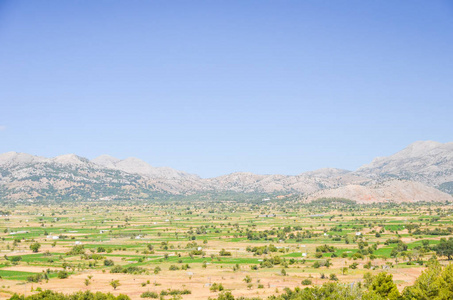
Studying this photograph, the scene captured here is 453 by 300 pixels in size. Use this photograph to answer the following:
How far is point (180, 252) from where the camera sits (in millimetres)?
102938

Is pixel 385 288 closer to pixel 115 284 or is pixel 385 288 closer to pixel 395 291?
pixel 395 291

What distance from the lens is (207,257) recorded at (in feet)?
313

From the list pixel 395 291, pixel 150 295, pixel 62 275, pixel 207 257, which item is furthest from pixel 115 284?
pixel 395 291

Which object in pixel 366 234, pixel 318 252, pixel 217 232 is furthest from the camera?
pixel 217 232

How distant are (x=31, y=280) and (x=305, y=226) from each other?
10005cm

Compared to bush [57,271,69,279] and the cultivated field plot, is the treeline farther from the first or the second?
bush [57,271,69,279]

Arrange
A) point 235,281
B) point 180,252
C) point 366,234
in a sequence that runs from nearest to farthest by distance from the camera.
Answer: point 235,281
point 180,252
point 366,234

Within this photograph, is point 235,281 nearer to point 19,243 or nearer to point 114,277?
point 114,277

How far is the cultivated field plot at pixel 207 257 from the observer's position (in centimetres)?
6756

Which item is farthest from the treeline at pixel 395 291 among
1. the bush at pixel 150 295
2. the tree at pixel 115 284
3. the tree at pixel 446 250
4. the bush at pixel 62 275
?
the bush at pixel 62 275

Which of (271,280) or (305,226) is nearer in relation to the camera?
(271,280)

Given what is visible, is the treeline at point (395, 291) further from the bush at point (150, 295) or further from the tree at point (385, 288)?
the bush at point (150, 295)

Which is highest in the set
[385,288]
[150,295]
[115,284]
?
[385,288]

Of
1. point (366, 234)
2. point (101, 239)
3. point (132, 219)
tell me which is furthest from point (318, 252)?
point (132, 219)
